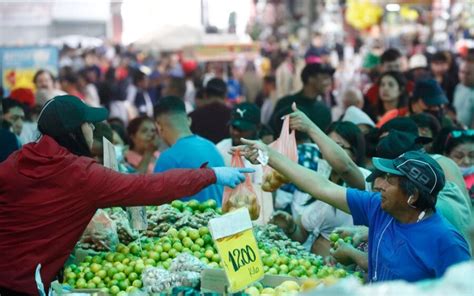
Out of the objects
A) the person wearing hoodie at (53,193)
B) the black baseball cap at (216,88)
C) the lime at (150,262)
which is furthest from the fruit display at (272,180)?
the black baseball cap at (216,88)

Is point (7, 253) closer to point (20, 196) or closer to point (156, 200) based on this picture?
point (20, 196)

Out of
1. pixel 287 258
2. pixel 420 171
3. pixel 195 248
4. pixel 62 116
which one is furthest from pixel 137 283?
pixel 420 171

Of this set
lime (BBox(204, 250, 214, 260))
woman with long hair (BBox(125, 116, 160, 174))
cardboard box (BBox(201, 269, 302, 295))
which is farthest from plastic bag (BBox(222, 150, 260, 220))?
woman with long hair (BBox(125, 116, 160, 174))

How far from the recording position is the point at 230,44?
20219 mm

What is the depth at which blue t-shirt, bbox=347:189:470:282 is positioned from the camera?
15.0ft

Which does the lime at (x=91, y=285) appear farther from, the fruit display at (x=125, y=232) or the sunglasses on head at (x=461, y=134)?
the sunglasses on head at (x=461, y=134)

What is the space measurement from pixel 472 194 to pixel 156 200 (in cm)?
283

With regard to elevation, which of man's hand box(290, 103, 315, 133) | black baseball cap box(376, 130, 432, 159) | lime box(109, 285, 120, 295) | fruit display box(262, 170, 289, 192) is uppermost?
man's hand box(290, 103, 315, 133)

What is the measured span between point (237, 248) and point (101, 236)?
1.59 metres

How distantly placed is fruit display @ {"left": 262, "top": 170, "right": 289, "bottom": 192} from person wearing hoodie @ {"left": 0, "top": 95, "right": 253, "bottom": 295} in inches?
54.6

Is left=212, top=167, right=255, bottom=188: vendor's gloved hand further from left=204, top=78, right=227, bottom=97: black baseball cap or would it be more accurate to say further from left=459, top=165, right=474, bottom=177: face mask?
left=204, top=78, right=227, bottom=97: black baseball cap

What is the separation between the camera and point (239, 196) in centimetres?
626

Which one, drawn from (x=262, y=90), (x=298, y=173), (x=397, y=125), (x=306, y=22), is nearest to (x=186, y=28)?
(x=262, y=90)

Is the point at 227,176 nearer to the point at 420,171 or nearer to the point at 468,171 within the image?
the point at 420,171
